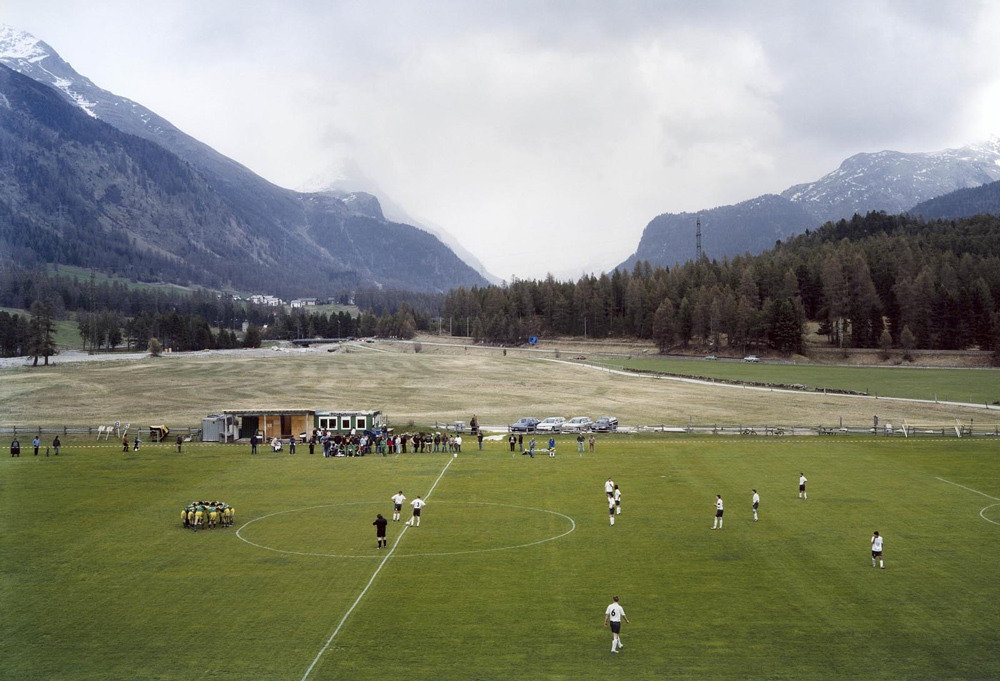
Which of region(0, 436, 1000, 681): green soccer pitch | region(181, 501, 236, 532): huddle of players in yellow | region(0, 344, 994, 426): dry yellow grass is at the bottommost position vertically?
region(0, 436, 1000, 681): green soccer pitch

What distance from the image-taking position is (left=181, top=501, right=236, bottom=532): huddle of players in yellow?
1634 inches

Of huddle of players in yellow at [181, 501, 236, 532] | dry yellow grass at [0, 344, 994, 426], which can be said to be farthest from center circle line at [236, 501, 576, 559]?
dry yellow grass at [0, 344, 994, 426]

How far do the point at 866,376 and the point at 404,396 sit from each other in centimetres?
9216

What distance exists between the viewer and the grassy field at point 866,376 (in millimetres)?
121375

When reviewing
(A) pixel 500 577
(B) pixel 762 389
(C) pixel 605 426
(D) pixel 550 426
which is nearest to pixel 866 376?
(B) pixel 762 389

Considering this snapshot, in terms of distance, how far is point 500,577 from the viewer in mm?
33312

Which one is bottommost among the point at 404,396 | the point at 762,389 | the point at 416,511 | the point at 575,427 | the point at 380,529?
the point at 416,511

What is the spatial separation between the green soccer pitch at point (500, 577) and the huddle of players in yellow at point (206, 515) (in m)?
1.05

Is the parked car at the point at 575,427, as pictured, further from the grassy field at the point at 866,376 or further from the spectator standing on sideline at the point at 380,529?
the grassy field at the point at 866,376

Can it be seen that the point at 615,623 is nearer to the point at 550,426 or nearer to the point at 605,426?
the point at 550,426

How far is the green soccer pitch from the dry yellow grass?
1536 inches

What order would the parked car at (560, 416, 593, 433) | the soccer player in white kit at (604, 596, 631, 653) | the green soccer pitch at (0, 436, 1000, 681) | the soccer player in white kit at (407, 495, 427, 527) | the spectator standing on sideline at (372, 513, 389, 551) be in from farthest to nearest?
the parked car at (560, 416, 593, 433) → the soccer player in white kit at (407, 495, 427, 527) → the spectator standing on sideline at (372, 513, 389, 551) → the soccer player in white kit at (604, 596, 631, 653) → the green soccer pitch at (0, 436, 1000, 681)

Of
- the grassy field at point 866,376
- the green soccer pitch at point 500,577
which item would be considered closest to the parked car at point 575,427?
the green soccer pitch at point 500,577

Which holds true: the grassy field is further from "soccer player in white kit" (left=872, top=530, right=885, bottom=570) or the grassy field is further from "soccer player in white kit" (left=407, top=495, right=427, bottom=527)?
"soccer player in white kit" (left=407, top=495, right=427, bottom=527)
